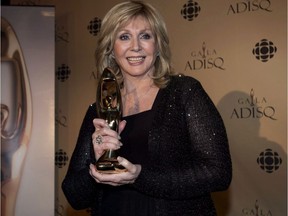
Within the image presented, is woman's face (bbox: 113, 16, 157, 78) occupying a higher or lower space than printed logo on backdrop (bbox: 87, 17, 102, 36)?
lower

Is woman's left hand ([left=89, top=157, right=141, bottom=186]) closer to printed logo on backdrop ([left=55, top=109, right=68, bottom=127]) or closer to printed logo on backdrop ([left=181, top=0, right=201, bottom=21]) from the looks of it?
printed logo on backdrop ([left=181, top=0, right=201, bottom=21])

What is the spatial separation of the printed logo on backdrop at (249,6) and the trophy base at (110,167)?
4.30 ft

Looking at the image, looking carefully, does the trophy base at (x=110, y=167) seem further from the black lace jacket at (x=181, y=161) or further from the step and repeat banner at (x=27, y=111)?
the step and repeat banner at (x=27, y=111)

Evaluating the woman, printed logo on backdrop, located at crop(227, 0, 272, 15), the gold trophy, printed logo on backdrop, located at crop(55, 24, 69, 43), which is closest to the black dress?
the woman

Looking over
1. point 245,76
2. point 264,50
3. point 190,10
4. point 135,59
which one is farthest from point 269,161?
point 135,59

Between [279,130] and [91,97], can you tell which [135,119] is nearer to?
[279,130]

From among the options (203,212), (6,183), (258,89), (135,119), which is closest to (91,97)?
(6,183)

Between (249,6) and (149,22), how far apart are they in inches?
37.3

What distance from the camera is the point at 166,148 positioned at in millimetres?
1052

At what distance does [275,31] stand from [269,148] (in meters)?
0.54

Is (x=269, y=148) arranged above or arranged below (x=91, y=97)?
below

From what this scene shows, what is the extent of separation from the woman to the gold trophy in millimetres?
1021

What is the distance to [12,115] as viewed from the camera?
2150mm

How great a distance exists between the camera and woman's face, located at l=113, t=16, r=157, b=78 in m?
1.17
